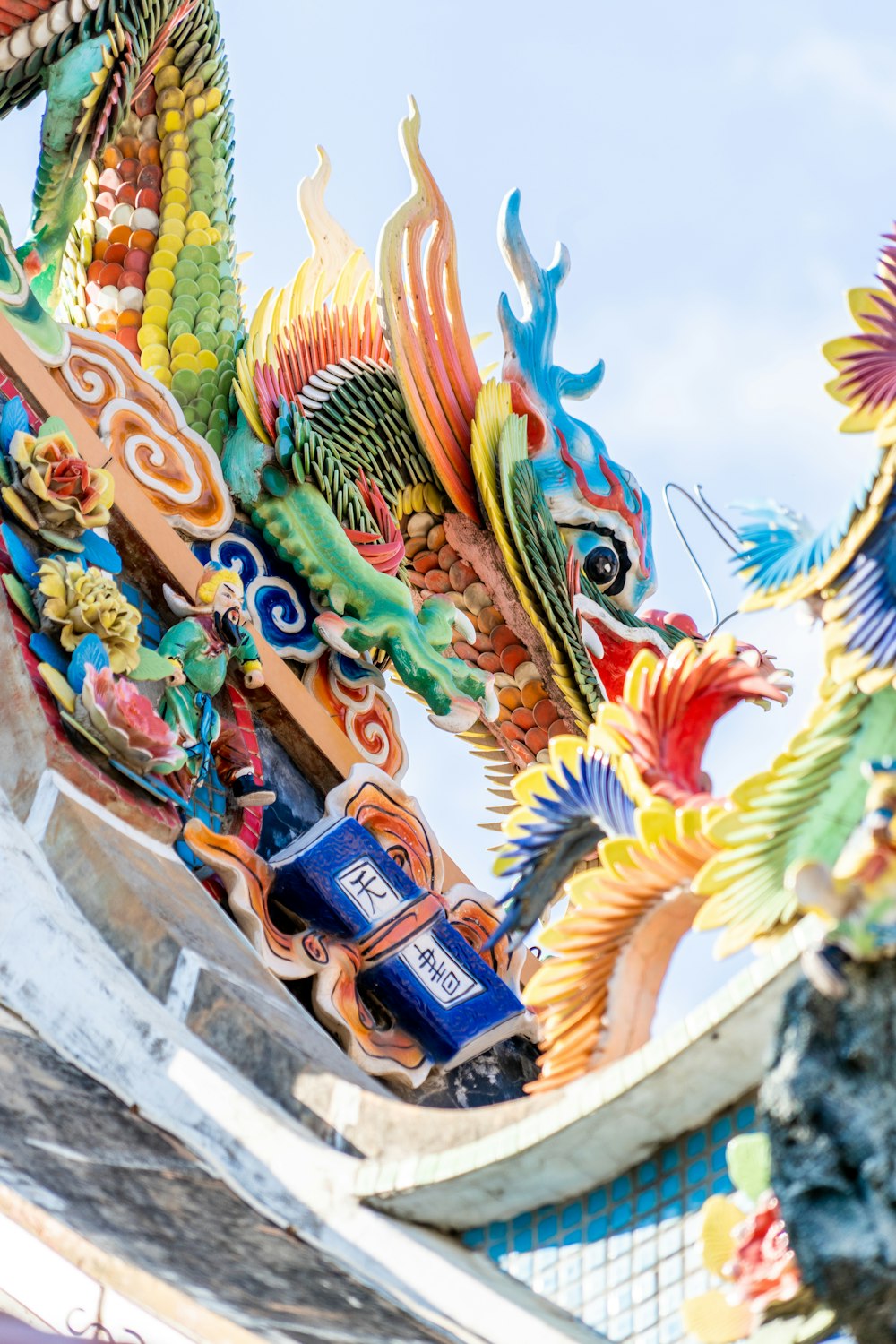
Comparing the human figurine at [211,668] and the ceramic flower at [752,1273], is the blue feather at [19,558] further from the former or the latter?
the ceramic flower at [752,1273]

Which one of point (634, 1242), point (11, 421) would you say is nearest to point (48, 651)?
point (11, 421)

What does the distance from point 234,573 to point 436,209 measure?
2.38 metres

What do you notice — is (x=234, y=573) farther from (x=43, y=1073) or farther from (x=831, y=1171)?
(x=831, y=1171)

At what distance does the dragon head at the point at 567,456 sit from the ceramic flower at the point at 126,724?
3074 millimetres

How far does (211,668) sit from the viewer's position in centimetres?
650

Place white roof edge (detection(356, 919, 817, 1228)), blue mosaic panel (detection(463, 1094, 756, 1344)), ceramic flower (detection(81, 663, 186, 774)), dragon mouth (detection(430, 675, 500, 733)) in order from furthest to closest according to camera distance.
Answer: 1. dragon mouth (detection(430, 675, 500, 733))
2. ceramic flower (detection(81, 663, 186, 774))
3. blue mosaic panel (detection(463, 1094, 756, 1344))
4. white roof edge (detection(356, 919, 817, 1228))

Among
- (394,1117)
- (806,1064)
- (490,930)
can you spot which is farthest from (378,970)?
(806,1064)

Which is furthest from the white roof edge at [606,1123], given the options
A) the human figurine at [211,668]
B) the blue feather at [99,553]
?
the blue feather at [99,553]

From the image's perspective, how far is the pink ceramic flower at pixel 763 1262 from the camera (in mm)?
3799

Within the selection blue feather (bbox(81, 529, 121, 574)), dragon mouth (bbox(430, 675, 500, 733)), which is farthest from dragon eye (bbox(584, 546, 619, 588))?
blue feather (bbox(81, 529, 121, 574))

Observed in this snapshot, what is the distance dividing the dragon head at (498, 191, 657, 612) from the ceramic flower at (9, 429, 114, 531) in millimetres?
2744

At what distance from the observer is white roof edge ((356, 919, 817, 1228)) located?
13.4 feet

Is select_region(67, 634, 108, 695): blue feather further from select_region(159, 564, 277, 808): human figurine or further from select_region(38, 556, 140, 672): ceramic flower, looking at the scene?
select_region(159, 564, 277, 808): human figurine

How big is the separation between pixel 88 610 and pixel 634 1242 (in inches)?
93.5
